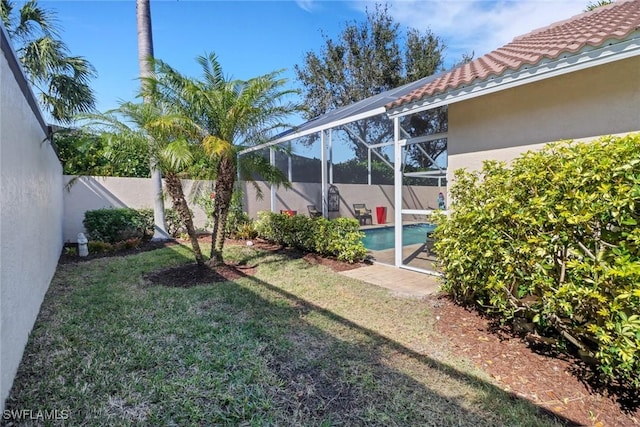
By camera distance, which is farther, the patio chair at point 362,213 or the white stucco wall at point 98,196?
the patio chair at point 362,213

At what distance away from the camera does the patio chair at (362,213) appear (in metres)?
13.7

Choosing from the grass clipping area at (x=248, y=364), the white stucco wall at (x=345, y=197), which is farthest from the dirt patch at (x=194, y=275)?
the white stucco wall at (x=345, y=197)

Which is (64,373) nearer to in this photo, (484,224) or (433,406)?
(433,406)

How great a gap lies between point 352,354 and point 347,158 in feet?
31.6

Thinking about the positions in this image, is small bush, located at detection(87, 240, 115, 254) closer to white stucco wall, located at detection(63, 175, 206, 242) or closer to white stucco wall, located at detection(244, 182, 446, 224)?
white stucco wall, located at detection(63, 175, 206, 242)

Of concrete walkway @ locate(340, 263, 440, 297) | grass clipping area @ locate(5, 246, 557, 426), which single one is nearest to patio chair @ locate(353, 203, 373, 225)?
concrete walkway @ locate(340, 263, 440, 297)

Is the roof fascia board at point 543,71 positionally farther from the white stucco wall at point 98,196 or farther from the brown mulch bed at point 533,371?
the white stucco wall at point 98,196

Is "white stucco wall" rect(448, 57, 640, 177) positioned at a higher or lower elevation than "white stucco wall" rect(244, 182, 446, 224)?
higher

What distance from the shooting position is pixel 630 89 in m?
4.24

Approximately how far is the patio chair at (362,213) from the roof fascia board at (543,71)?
25.2ft

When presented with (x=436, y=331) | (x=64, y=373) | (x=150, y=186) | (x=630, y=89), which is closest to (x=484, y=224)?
(x=436, y=331)

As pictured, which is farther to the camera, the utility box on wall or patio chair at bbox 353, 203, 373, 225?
patio chair at bbox 353, 203, 373, 225

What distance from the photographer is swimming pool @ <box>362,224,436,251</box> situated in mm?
8716

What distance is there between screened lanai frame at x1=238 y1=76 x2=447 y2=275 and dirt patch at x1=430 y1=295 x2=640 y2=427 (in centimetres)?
229
